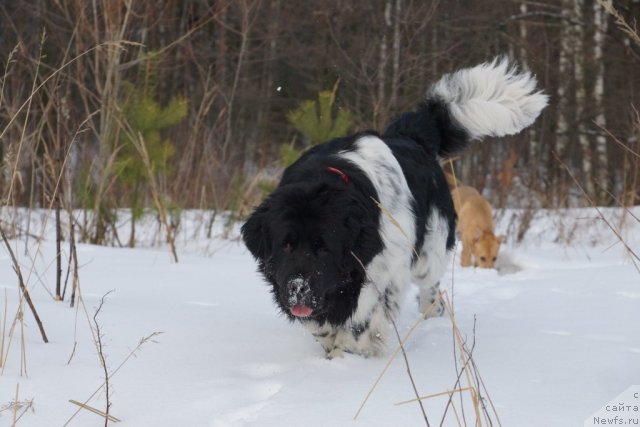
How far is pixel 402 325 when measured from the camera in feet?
13.0

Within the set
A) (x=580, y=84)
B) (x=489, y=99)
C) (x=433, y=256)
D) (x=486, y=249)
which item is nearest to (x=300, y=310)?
→ (x=433, y=256)

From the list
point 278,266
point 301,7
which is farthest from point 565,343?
point 301,7

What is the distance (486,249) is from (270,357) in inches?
177

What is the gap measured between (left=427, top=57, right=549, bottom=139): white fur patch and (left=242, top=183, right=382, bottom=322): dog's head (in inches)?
61.1

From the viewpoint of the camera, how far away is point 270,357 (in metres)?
2.99

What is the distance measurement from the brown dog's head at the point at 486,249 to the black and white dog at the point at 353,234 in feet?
9.53

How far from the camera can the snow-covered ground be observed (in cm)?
230

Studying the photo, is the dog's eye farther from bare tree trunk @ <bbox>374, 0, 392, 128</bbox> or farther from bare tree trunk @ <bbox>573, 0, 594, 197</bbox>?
bare tree trunk @ <bbox>573, 0, 594, 197</bbox>

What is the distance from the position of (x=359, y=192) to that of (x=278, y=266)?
46 cm

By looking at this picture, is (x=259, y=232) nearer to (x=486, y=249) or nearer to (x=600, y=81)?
(x=486, y=249)

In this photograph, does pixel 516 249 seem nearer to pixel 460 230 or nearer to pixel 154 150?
pixel 460 230

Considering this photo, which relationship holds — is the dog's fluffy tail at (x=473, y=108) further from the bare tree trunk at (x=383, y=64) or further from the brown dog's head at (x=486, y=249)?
the bare tree trunk at (x=383, y=64)

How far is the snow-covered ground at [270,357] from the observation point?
2.30 m

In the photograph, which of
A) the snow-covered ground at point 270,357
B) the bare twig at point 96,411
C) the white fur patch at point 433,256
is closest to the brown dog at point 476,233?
the snow-covered ground at point 270,357
